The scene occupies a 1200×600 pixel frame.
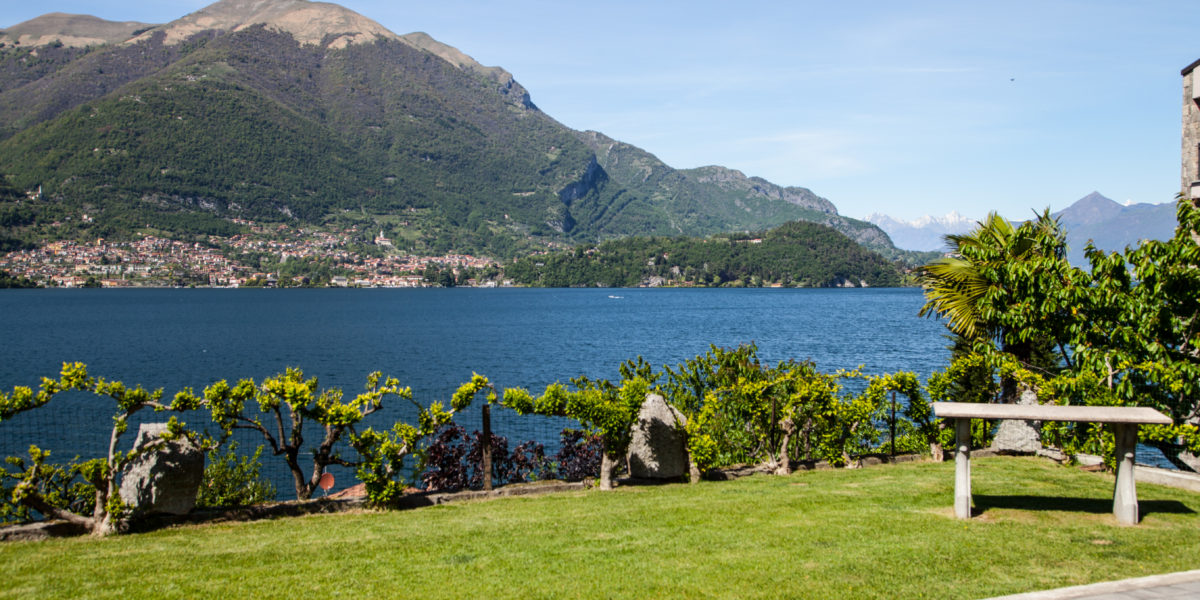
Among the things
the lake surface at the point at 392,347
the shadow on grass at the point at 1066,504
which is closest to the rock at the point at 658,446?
the shadow on grass at the point at 1066,504

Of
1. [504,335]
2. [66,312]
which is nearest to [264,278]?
[66,312]

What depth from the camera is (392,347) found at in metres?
56.0

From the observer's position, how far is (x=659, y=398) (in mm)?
11172

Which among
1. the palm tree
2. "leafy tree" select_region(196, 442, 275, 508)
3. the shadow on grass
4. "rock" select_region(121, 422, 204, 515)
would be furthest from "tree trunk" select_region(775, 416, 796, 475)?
"rock" select_region(121, 422, 204, 515)

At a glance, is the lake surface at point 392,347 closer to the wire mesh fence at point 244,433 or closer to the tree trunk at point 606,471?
the wire mesh fence at point 244,433

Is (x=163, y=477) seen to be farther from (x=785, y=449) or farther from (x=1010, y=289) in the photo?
(x=1010, y=289)

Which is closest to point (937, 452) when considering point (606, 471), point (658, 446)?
point (658, 446)

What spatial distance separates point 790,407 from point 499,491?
434 cm

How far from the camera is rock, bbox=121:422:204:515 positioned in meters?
8.34

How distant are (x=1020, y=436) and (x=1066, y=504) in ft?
13.1

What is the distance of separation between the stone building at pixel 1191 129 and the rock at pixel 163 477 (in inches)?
575

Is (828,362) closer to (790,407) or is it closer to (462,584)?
(790,407)

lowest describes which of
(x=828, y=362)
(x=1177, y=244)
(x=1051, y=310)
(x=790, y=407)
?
(x=828, y=362)

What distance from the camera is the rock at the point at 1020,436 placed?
12.2m
